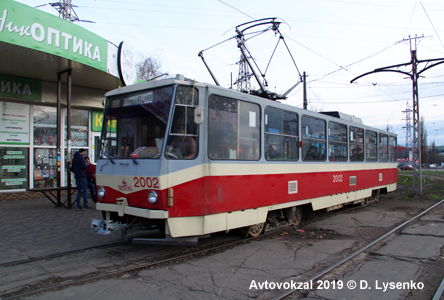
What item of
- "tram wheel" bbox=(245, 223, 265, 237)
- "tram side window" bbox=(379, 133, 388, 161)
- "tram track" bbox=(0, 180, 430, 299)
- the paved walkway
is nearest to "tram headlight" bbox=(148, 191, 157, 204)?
"tram track" bbox=(0, 180, 430, 299)

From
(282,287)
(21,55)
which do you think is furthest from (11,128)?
(282,287)

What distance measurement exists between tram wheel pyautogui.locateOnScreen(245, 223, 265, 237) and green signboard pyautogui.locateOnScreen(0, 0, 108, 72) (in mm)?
7300

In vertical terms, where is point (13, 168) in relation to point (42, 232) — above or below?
above

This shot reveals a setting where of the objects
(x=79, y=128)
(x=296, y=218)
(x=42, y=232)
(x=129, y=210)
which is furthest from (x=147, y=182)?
(x=79, y=128)

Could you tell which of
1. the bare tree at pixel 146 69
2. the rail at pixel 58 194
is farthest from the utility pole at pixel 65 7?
the rail at pixel 58 194

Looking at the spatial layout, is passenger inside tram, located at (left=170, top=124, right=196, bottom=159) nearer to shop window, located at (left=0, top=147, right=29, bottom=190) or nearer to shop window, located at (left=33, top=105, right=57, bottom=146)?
shop window, located at (left=0, top=147, right=29, bottom=190)

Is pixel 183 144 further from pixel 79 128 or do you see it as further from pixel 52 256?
pixel 79 128

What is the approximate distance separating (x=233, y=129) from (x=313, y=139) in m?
3.22

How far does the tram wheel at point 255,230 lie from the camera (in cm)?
669

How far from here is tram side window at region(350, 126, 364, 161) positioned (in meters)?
10.4

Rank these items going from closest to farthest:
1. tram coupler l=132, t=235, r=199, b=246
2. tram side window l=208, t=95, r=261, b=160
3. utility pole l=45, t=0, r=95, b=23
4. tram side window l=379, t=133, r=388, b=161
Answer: tram coupler l=132, t=235, r=199, b=246 < tram side window l=208, t=95, r=261, b=160 < tram side window l=379, t=133, r=388, b=161 < utility pole l=45, t=0, r=95, b=23

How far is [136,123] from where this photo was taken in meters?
5.65

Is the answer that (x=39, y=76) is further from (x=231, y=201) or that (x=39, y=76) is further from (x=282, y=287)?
(x=282, y=287)

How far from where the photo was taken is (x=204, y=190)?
213 inches
